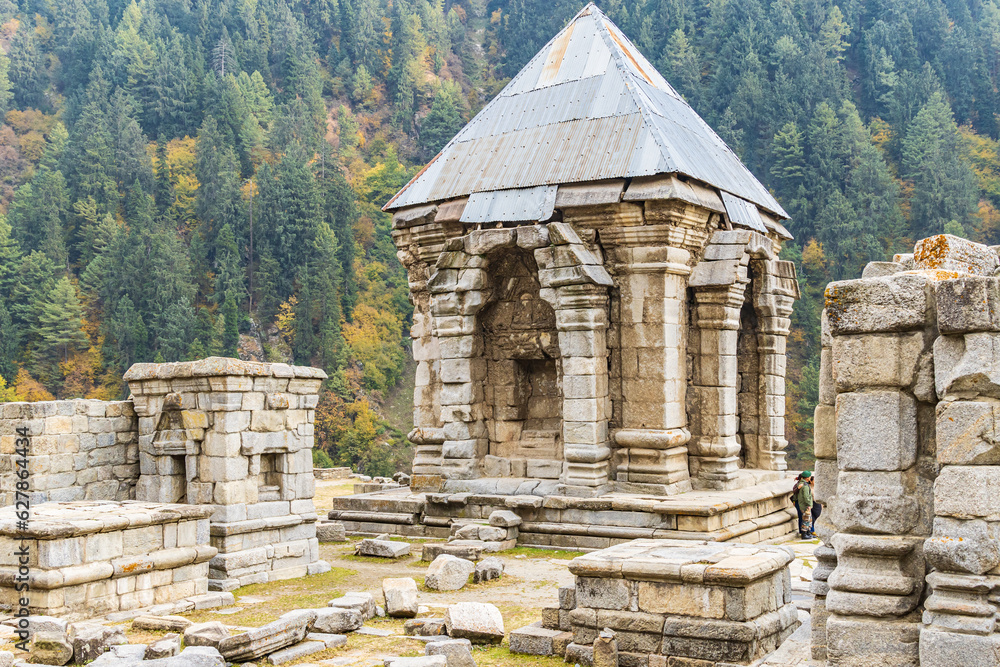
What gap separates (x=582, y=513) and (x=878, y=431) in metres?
6.62

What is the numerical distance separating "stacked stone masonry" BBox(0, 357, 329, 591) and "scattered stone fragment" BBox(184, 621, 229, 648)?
88.0 inches

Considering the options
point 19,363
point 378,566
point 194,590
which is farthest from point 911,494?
point 19,363

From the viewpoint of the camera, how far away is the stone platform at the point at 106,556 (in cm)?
666

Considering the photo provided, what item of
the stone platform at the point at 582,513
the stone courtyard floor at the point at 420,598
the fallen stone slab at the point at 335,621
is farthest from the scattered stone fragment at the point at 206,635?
the stone platform at the point at 582,513

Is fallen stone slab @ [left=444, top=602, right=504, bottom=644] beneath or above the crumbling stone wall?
beneath

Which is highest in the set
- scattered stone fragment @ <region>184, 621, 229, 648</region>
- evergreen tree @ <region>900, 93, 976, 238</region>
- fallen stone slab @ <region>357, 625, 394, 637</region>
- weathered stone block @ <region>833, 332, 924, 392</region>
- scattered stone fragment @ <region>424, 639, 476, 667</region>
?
evergreen tree @ <region>900, 93, 976, 238</region>

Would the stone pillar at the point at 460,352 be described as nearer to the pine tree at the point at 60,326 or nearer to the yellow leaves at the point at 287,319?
the yellow leaves at the point at 287,319

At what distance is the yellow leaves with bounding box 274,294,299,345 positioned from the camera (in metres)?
50.8

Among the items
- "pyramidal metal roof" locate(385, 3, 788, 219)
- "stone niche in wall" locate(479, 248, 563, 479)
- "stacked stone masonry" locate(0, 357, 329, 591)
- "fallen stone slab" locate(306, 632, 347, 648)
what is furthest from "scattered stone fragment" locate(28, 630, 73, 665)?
"pyramidal metal roof" locate(385, 3, 788, 219)

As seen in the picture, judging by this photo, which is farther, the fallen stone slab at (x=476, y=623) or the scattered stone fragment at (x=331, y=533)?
the scattered stone fragment at (x=331, y=533)

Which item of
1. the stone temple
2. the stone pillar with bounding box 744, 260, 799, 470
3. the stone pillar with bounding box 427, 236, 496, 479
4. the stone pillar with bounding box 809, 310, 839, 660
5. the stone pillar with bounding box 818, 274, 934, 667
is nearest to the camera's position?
the stone pillar with bounding box 818, 274, 934, 667

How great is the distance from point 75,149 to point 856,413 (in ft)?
200

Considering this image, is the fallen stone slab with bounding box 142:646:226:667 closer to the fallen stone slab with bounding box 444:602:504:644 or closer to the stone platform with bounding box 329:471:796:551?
the fallen stone slab with bounding box 444:602:504:644

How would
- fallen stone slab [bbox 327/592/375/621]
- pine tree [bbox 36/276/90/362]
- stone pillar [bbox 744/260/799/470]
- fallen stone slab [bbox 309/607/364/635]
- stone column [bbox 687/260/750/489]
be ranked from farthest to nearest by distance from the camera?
1. pine tree [bbox 36/276/90/362]
2. stone pillar [bbox 744/260/799/470]
3. stone column [bbox 687/260/750/489]
4. fallen stone slab [bbox 327/592/375/621]
5. fallen stone slab [bbox 309/607/364/635]
